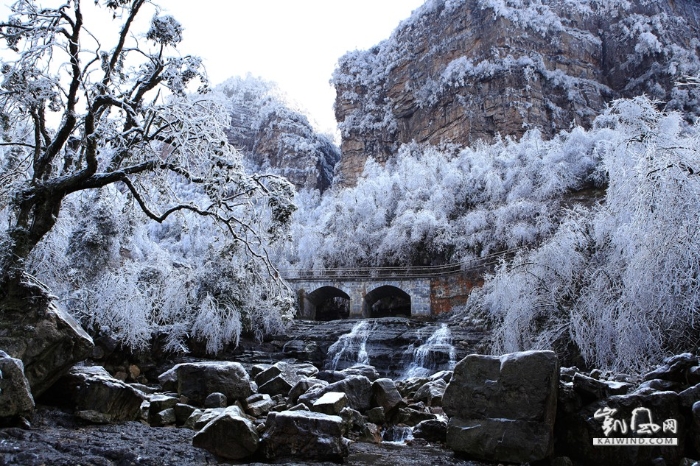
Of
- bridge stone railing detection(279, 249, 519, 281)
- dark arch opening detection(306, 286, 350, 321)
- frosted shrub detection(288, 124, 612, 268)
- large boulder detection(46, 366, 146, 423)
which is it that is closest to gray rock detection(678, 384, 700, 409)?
large boulder detection(46, 366, 146, 423)

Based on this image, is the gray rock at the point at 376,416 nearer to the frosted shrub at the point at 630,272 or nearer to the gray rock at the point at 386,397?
the gray rock at the point at 386,397

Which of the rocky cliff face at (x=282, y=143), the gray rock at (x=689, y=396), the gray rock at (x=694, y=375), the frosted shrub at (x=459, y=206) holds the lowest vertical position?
the gray rock at (x=689, y=396)

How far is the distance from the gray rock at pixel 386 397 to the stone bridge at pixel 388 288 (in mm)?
15498

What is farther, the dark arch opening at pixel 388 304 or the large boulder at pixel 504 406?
the dark arch opening at pixel 388 304

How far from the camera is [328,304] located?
3334 centimetres

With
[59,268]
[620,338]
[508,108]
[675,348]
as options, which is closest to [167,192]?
[59,268]

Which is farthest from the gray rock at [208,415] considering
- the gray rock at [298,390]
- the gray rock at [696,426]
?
the gray rock at [696,426]

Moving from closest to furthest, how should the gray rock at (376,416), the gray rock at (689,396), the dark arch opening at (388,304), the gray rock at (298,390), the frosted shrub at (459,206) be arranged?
the gray rock at (689,396) → the gray rock at (376,416) → the gray rock at (298,390) → the frosted shrub at (459,206) → the dark arch opening at (388,304)

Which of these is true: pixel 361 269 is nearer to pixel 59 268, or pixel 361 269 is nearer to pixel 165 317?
pixel 165 317

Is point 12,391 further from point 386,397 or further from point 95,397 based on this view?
point 386,397

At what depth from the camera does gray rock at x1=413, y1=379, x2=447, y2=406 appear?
9.30 meters

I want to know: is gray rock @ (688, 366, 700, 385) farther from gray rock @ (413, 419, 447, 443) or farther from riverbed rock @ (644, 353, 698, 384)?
gray rock @ (413, 419, 447, 443)

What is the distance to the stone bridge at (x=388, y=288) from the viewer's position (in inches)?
989

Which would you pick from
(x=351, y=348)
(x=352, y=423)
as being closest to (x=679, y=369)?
(x=352, y=423)
